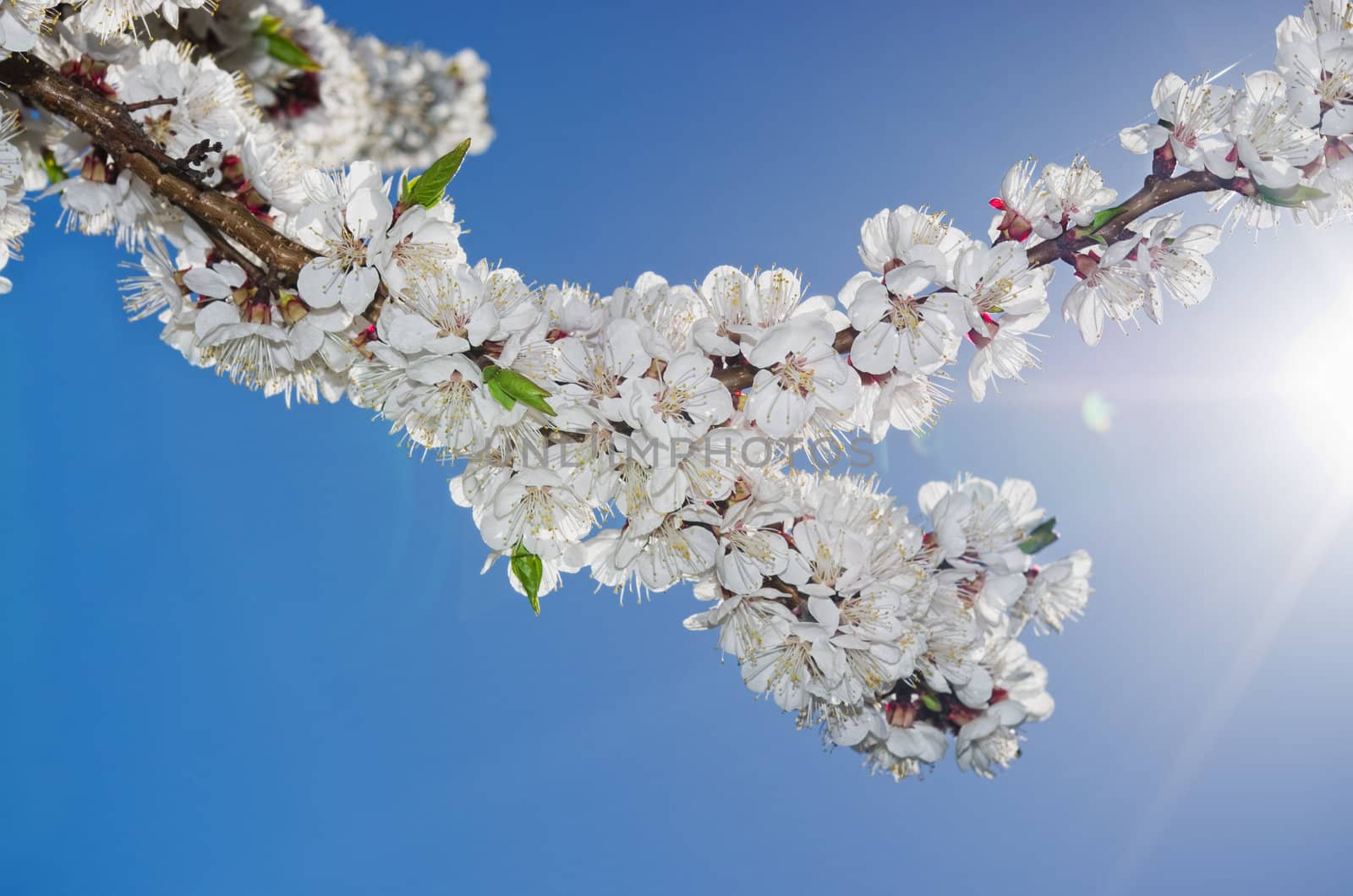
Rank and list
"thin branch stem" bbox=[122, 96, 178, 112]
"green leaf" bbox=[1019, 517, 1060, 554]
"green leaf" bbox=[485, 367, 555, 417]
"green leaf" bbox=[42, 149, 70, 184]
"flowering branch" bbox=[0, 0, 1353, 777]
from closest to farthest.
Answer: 1. "green leaf" bbox=[485, 367, 555, 417]
2. "flowering branch" bbox=[0, 0, 1353, 777]
3. "thin branch stem" bbox=[122, 96, 178, 112]
4. "green leaf" bbox=[42, 149, 70, 184]
5. "green leaf" bbox=[1019, 517, 1060, 554]

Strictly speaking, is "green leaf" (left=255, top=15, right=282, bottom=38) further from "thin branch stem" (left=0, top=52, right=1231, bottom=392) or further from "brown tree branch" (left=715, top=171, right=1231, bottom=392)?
"brown tree branch" (left=715, top=171, right=1231, bottom=392)

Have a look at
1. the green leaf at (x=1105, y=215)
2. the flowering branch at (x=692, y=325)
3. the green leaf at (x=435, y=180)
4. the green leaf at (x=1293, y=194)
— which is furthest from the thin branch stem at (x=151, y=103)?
the green leaf at (x=1293, y=194)

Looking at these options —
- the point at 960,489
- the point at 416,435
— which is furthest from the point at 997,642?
the point at 416,435

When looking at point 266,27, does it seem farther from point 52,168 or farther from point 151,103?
point 151,103

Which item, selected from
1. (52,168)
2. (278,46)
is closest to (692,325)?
(52,168)

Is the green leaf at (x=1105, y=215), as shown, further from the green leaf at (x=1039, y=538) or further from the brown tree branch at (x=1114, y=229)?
the green leaf at (x=1039, y=538)

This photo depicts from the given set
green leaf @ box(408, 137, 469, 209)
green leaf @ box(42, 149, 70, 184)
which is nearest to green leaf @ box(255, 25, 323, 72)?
green leaf @ box(42, 149, 70, 184)
